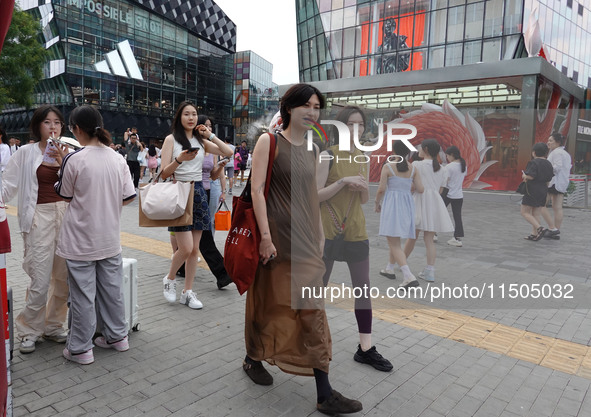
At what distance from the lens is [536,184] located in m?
4.14

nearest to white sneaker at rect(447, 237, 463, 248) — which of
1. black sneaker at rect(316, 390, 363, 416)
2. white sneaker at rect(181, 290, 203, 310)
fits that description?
black sneaker at rect(316, 390, 363, 416)

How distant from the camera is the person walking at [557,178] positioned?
15.4ft

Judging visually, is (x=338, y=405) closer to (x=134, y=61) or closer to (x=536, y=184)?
(x=536, y=184)

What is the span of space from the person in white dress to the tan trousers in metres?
2.97

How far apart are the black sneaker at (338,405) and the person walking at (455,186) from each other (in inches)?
78.7

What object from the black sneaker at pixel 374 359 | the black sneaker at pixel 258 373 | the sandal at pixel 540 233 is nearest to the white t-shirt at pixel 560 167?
the sandal at pixel 540 233

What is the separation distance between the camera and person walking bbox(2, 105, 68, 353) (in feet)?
10.9

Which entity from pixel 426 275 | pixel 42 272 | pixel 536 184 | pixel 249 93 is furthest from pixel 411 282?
pixel 249 93

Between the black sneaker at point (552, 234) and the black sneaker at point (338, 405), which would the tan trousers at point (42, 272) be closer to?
the black sneaker at point (338, 405)

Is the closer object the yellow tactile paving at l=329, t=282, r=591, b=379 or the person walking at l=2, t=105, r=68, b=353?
the person walking at l=2, t=105, r=68, b=353

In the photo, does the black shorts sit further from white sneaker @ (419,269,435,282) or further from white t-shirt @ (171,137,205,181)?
white t-shirt @ (171,137,205,181)

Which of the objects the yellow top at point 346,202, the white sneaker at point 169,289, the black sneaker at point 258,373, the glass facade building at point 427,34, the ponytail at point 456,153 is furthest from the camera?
the glass facade building at point 427,34

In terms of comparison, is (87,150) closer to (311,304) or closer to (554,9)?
(311,304)

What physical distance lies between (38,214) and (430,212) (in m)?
3.62
